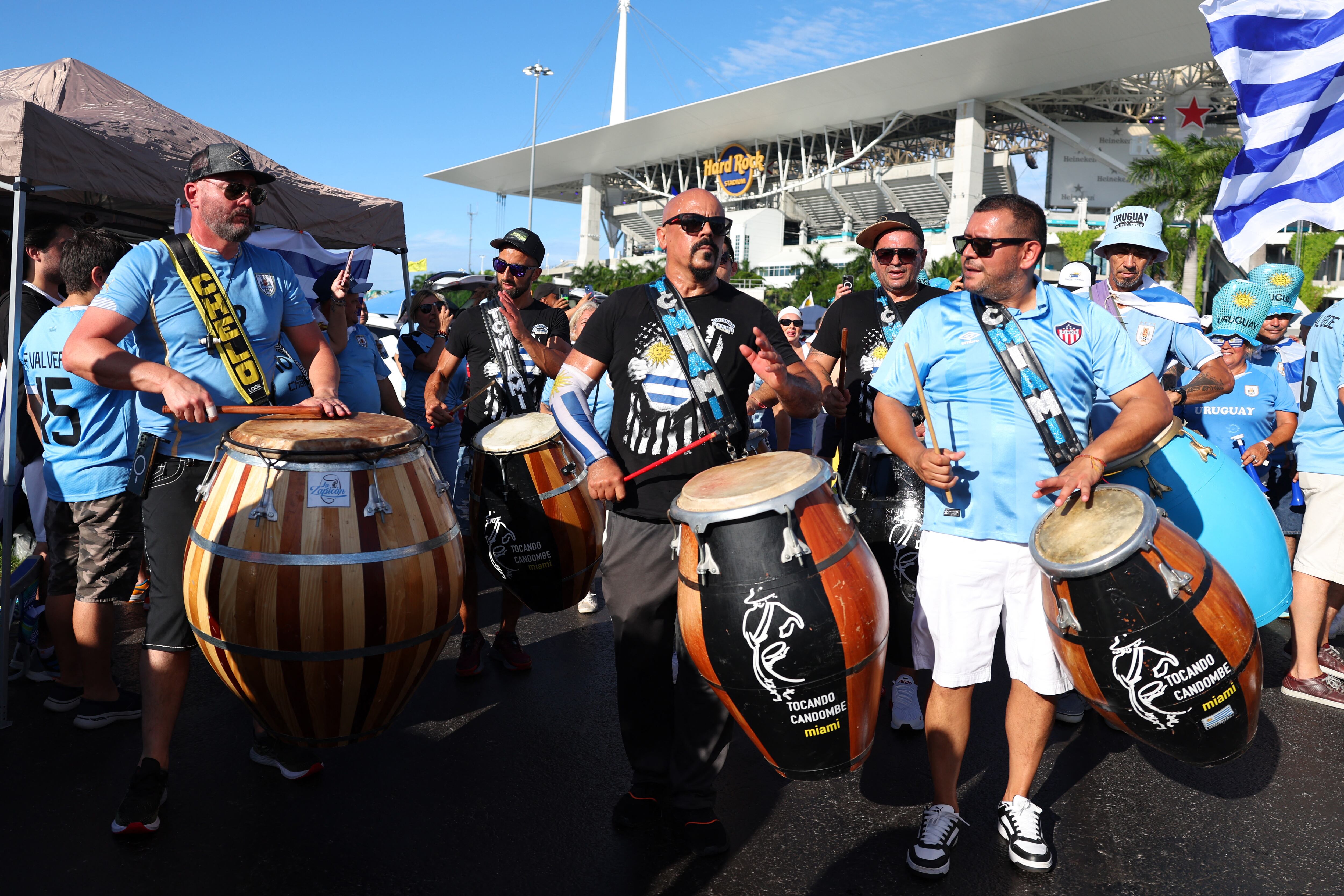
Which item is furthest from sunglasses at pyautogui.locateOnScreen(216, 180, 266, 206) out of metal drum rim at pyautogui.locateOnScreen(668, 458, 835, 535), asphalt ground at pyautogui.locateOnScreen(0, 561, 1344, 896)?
asphalt ground at pyautogui.locateOnScreen(0, 561, 1344, 896)

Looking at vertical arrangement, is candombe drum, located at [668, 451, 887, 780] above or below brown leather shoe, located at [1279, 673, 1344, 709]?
above

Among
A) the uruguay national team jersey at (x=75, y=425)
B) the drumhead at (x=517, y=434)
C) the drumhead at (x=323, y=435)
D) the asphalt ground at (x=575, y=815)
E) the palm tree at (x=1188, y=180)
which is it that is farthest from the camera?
the palm tree at (x=1188, y=180)

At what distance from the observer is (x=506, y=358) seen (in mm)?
5043

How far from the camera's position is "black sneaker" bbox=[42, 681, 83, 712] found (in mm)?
4066

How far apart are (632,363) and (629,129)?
7444cm

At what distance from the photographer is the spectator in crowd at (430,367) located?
20.2ft

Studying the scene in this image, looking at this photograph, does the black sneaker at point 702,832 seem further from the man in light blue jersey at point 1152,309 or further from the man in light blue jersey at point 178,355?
the man in light blue jersey at point 1152,309

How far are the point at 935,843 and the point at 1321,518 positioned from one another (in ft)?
10.5

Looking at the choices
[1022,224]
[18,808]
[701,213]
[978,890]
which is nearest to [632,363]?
[701,213]

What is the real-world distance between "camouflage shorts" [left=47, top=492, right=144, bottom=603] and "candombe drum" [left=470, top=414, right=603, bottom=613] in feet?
4.71

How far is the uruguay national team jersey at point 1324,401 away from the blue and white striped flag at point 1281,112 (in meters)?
0.65

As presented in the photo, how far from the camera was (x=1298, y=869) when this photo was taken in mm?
3029

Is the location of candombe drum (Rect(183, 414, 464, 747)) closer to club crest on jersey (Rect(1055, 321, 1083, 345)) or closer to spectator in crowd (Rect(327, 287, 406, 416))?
club crest on jersey (Rect(1055, 321, 1083, 345))

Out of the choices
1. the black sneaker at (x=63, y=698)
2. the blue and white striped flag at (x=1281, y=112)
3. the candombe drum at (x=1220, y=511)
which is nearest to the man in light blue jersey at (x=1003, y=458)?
the candombe drum at (x=1220, y=511)
